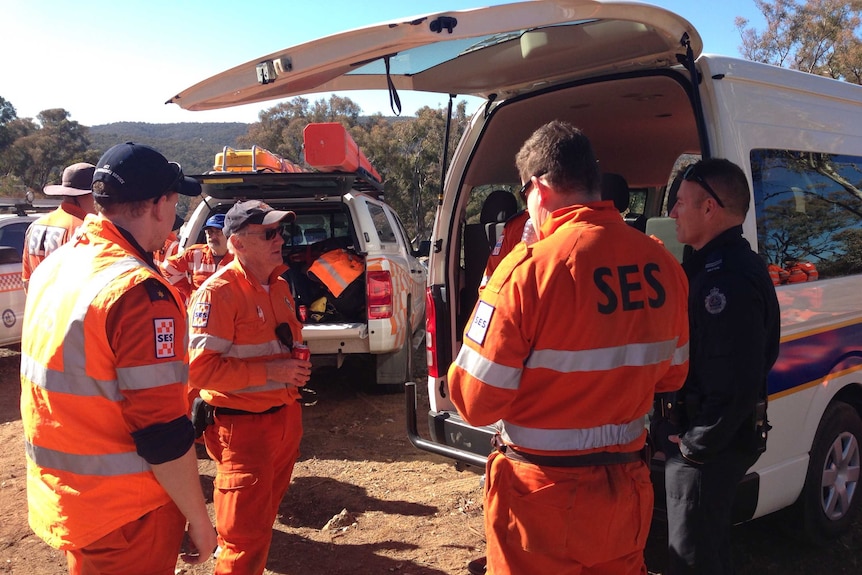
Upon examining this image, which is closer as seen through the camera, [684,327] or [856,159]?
[684,327]

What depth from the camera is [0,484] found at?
440 centimetres

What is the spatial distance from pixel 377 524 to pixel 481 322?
249cm

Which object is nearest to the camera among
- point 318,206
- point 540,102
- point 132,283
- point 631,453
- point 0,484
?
point 132,283

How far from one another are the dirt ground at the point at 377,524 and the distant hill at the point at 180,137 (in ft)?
187

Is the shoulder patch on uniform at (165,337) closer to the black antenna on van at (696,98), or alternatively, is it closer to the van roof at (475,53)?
the van roof at (475,53)

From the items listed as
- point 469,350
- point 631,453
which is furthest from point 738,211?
point 469,350

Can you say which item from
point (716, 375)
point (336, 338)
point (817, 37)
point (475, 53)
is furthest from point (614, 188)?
point (817, 37)

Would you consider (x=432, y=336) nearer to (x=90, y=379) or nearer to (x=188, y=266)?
(x=90, y=379)

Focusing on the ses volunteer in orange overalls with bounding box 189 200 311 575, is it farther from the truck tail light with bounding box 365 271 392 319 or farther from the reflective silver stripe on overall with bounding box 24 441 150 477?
the truck tail light with bounding box 365 271 392 319

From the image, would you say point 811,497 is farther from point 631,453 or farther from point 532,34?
point 532,34

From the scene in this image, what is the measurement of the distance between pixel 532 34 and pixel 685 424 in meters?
1.76

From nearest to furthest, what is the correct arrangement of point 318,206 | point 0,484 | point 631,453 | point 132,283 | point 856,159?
point 132,283
point 631,453
point 856,159
point 0,484
point 318,206

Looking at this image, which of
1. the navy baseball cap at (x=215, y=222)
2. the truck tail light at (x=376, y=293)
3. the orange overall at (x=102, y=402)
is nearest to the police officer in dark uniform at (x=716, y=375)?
the orange overall at (x=102, y=402)

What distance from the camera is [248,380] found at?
2.59 metres
